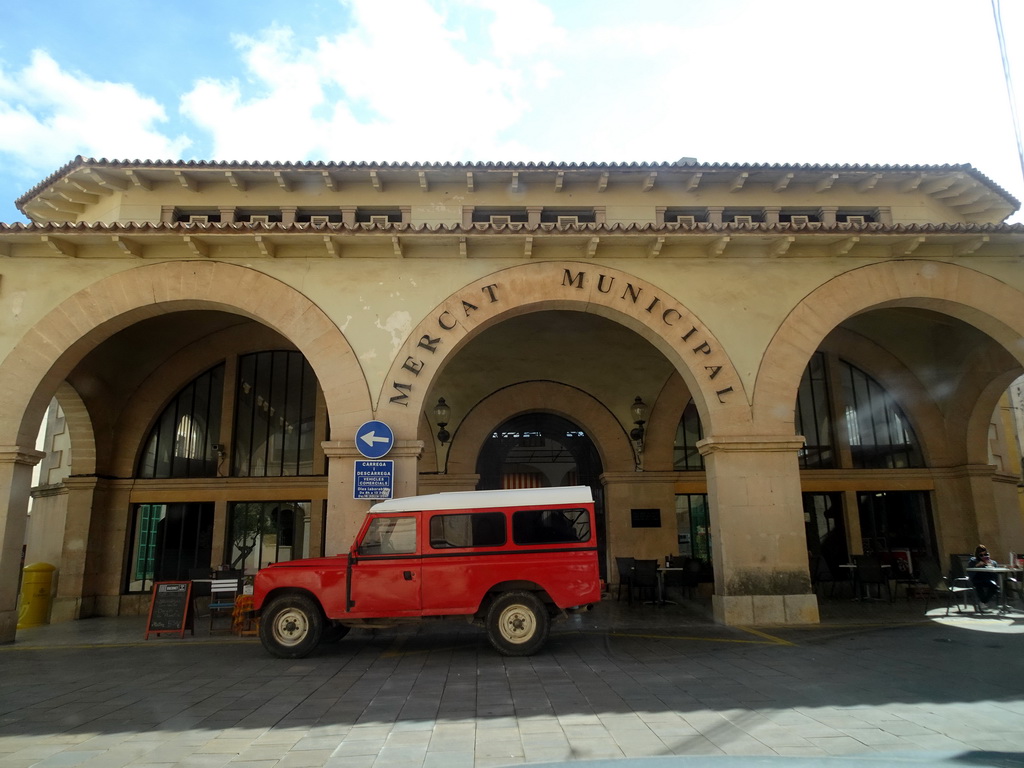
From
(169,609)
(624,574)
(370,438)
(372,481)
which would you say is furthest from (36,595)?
(624,574)

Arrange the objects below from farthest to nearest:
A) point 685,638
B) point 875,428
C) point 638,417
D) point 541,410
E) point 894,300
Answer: point 875,428
point 541,410
point 638,417
point 894,300
point 685,638

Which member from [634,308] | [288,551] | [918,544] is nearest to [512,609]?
[634,308]

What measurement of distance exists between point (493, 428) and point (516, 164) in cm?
577

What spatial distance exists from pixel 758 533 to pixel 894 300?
182 inches

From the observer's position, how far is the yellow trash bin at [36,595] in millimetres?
12836

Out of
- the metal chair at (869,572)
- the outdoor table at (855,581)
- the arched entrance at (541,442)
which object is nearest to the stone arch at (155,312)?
the arched entrance at (541,442)

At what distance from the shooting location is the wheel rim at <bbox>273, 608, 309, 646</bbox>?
8609 millimetres

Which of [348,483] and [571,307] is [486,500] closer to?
[348,483]

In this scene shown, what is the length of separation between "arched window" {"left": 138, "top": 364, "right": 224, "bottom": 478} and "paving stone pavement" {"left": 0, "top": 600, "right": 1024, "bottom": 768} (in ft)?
18.1

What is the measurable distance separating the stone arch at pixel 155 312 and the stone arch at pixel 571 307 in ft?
2.60

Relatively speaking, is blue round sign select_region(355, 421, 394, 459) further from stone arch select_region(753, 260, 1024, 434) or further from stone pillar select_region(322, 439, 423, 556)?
stone arch select_region(753, 260, 1024, 434)

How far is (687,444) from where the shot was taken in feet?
52.9

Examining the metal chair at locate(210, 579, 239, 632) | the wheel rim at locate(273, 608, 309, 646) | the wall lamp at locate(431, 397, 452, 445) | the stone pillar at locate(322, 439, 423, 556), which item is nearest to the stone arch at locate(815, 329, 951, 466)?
the wall lamp at locate(431, 397, 452, 445)

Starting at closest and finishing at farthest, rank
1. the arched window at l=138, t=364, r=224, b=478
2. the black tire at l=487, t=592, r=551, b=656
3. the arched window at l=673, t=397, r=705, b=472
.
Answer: the black tire at l=487, t=592, r=551, b=656
the arched window at l=138, t=364, r=224, b=478
the arched window at l=673, t=397, r=705, b=472
